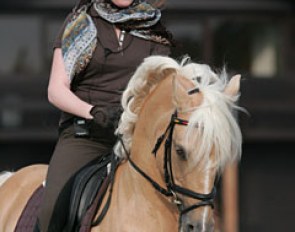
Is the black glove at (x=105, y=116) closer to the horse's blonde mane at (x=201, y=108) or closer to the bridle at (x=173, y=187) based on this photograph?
the horse's blonde mane at (x=201, y=108)

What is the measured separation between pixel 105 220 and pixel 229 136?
0.78 m

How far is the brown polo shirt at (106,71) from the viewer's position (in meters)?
3.96

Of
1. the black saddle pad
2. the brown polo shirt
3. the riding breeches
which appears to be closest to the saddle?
the riding breeches

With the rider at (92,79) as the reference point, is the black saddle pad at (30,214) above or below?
below

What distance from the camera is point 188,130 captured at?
3.18m

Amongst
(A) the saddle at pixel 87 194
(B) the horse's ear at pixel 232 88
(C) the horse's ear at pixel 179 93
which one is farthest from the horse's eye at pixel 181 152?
(A) the saddle at pixel 87 194

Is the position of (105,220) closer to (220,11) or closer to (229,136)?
(229,136)

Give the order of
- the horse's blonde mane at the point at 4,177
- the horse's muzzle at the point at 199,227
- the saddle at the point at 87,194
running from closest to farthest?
the horse's muzzle at the point at 199,227 → the saddle at the point at 87,194 → the horse's blonde mane at the point at 4,177

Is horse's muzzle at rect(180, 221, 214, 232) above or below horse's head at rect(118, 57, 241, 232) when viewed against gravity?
below

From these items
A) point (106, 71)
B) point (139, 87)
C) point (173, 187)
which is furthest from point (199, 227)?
point (106, 71)

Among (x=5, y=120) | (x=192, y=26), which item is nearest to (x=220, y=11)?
(x=192, y=26)

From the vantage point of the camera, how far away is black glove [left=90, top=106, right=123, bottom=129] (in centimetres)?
374

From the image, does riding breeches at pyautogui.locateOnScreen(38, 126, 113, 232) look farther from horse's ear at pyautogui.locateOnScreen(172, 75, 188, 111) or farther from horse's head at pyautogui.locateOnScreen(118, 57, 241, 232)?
horse's ear at pyautogui.locateOnScreen(172, 75, 188, 111)

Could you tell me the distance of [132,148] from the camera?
3.66 m
